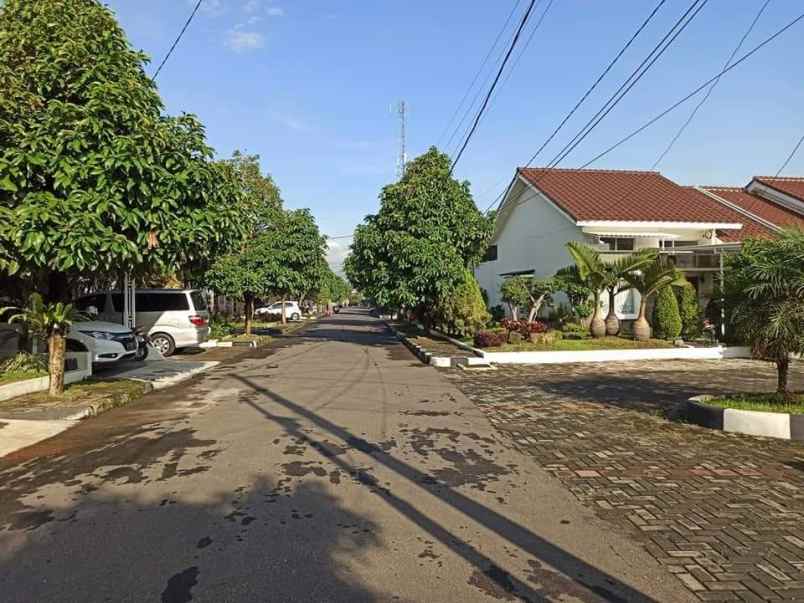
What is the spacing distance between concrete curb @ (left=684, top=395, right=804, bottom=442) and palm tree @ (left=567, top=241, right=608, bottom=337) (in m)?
10.3

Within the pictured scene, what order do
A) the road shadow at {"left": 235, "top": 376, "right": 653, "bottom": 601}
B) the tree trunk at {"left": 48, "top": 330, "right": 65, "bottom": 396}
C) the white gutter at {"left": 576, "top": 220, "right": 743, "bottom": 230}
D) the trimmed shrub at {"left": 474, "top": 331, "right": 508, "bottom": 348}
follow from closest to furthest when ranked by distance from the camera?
the road shadow at {"left": 235, "top": 376, "right": 653, "bottom": 601}, the tree trunk at {"left": 48, "top": 330, "right": 65, "bottom": 396}, the trimmed shrub at {"left": 474, "top": 331, "right": 508, "bottom": 348}, the white gutter at {"left": 576, "top": 220, "right": 743, "bottom": 230}

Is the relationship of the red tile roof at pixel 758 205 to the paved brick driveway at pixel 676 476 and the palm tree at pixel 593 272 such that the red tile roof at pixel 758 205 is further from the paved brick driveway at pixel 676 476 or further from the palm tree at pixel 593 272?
the paved brick driveway at pixel 676 476

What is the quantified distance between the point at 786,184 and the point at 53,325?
3223cm

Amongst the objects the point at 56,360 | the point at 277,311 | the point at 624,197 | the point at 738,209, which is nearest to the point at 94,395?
the point at 56,360

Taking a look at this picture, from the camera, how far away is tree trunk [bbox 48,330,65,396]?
31.4 feet

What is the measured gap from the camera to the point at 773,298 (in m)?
7.44

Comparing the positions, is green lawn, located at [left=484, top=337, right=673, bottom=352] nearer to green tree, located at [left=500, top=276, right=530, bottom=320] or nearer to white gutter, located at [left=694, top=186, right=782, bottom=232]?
green tree, located at [left=500, top=276, right=530, bottom=320]

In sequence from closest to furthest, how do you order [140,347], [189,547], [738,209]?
[189,547], [140,347], [738,209]

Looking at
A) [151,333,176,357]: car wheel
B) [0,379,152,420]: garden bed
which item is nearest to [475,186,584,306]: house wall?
[151,333,176,357]: car wheel

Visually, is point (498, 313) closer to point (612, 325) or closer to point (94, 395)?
point (612, 325)

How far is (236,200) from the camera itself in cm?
1024

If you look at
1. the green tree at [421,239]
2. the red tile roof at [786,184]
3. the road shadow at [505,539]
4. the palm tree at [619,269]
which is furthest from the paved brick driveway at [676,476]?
the red tile roof at [786,184]

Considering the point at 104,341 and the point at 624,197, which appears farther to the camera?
the point at 624,197

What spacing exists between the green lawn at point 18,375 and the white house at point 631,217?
16486 millimetres
